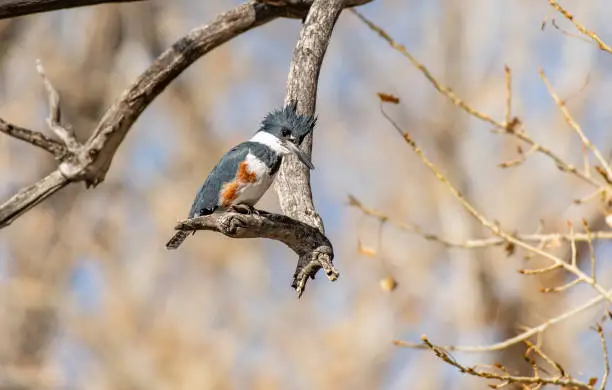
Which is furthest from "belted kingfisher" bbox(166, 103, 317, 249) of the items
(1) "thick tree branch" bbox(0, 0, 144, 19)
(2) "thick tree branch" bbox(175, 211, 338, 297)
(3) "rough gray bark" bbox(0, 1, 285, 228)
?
(1) "thick tree branch" bbox(0, 0, 144, 19)

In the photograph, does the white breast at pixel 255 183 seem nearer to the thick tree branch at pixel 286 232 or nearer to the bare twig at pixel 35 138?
the thick tree branch at pixel 286 232

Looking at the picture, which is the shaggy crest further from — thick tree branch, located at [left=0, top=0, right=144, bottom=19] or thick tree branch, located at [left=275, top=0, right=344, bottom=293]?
thick tree branch, located at [left=0, top=0, right=144, bottom=19]

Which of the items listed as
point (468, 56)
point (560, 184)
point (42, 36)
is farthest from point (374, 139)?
point (42, 36)

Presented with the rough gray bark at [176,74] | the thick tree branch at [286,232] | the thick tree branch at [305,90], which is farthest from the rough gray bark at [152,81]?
the thick tree branch at [286,232]

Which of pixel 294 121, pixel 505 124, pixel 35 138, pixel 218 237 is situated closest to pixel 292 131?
pixel 294 121

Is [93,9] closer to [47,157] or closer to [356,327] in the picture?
[47,157]

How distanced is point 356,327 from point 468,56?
3.66 metres

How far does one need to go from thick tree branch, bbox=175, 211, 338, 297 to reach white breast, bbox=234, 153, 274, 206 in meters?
0.37

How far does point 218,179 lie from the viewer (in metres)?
2.79

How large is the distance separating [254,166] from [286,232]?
19.1 inches

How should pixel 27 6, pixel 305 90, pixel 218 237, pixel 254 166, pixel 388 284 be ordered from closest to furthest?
pixel 254 166 → pixel 305 90 → pixel 27 6 → pixel 388 284 → pixel 218 237

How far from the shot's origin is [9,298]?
11.9 meters

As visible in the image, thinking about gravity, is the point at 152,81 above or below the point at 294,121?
above

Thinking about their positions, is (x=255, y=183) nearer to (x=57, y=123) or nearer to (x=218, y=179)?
(x=218, y=179)
